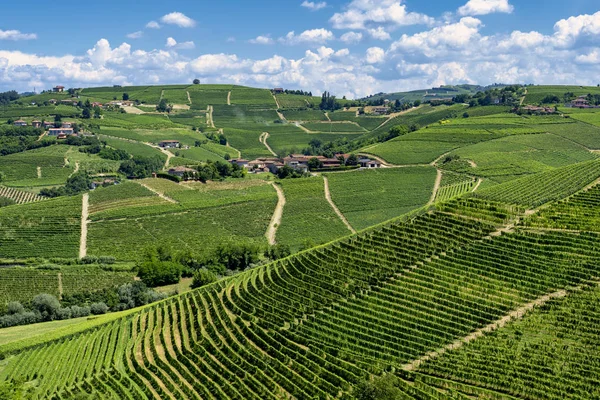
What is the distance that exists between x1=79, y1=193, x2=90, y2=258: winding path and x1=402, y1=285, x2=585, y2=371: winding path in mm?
59587

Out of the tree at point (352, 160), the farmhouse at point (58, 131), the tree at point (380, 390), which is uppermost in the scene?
the farmhouse at point (58, 131)

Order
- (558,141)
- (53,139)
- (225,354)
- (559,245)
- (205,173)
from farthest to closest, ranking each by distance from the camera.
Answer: (53,139) → (558,141) → (205,173) → (559,245) → (225,354)

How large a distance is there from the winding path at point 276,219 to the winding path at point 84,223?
2835 centimetres

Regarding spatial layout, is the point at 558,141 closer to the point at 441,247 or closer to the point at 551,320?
the point at 441,247

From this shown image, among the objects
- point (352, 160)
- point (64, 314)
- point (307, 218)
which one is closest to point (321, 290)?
point (64, 314)

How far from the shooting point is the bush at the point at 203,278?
69.1 m

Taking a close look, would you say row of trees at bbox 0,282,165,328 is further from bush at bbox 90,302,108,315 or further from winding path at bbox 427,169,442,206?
winding path at bbox 427,169,442,206

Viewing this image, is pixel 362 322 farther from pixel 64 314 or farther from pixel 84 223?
pixel 84 223

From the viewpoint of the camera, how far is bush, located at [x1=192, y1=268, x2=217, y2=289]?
69125 millimetres

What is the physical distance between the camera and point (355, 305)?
46625mm

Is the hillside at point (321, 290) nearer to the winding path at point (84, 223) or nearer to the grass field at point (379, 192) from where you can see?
the winding path at point (84, 223)

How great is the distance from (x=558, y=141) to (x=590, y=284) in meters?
93.0

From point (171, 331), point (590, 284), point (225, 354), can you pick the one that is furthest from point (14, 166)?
point (590, 284)

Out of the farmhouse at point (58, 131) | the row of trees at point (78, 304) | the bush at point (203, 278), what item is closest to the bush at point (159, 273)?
the row of trees at point (78, 304)
